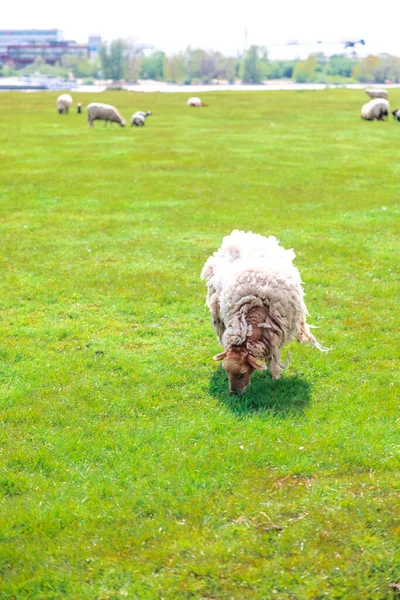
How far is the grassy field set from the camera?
5422 millimetres

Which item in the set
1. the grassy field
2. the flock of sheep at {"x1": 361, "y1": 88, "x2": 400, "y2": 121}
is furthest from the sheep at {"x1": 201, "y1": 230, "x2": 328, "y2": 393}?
the flock of sheep at {"x1": 361, "y1": 88, "x2": 400, "y2": 121}

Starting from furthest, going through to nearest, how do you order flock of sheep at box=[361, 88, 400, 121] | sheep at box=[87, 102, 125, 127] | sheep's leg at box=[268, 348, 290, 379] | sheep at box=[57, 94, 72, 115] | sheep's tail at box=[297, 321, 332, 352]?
1. sheep at box=[57, 94, 72, 115]
2. flock of sheep at box=[361, 88, 400, 121]
3. sheep at box=[87, 102, 125, 127]
4. sheep's tail at box=[297, 321, 332, 352]
5. sheep's leg at box=[268, 348, 290, 379]

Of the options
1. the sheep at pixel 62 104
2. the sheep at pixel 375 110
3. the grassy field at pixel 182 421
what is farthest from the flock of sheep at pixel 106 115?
the grassy field at pixel 182 421

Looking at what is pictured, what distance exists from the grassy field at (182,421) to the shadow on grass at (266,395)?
0.03 metres

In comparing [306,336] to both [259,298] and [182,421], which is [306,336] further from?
[182,421]

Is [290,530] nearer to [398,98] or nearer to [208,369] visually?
[208,369]

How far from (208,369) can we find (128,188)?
14.7 m

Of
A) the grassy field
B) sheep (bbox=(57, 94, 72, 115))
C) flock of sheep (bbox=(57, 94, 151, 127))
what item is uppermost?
sheep (bbox=(57, 94, 72, 115))

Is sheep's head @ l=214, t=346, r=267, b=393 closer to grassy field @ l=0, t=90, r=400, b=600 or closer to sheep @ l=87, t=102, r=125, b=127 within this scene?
grassy field @ l=0, t=90, r=400, b=600

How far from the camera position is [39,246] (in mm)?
15609

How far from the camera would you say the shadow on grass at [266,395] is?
7.88 metres

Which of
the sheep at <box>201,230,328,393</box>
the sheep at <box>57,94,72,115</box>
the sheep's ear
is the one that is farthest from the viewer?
the sheep at <box>57,94,72,115</box>

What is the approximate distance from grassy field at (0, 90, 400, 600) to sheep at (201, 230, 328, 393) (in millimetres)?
481

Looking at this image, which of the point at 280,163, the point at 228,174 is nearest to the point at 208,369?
the point at 228,174
